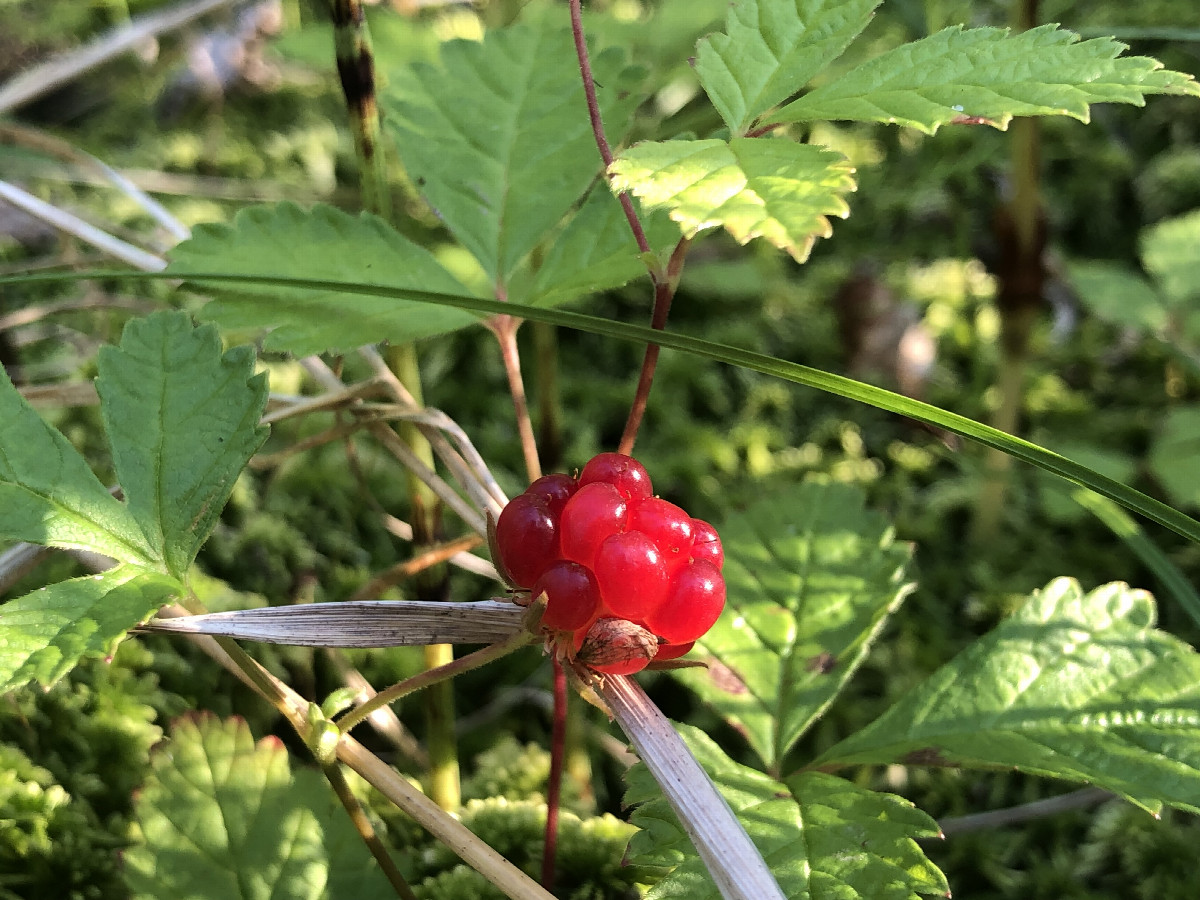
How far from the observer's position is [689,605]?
742 millimetres

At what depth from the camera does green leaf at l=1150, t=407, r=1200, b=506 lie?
1.73 m

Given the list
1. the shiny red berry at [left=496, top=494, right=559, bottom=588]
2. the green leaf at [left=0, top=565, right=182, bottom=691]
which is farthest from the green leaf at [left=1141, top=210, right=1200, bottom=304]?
the green leaf at [left=0, top=565, right=182, bottom=691]

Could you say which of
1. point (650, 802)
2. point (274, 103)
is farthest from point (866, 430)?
point (274, 103)

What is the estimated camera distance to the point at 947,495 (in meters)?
1.99

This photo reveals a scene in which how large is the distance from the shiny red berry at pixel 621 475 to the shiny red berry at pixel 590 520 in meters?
0.03

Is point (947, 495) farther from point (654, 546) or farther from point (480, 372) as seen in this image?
point (654, 546)

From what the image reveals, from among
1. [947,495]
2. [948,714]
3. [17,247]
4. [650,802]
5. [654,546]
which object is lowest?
[947,495]

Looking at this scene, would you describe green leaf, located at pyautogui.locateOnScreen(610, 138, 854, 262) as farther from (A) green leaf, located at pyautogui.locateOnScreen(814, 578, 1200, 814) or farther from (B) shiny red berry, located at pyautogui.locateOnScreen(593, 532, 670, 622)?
(A) green leaf, located at pyautogui.locateOnScreen(814, 578, 1200, 814)

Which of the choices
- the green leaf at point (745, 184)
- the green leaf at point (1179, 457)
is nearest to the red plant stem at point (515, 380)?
the green leaf at point (745, 184)

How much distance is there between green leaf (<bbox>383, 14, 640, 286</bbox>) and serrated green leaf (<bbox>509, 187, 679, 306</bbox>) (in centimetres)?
4

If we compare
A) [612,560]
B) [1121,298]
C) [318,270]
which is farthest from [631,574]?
[1121,298]

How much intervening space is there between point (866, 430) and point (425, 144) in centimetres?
137

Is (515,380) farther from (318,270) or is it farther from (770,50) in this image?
(770,50)

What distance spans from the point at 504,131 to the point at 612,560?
0.75 metres
